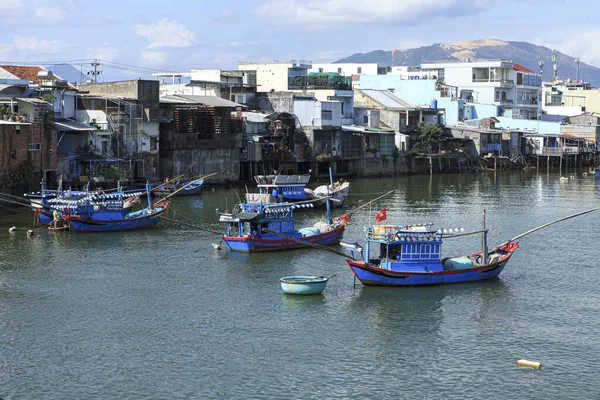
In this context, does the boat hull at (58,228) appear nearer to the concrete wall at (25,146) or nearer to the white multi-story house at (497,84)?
the concrete wall at (25,146)

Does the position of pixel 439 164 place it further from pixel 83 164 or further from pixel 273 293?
pixel 273 293

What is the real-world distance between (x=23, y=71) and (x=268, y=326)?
147ft

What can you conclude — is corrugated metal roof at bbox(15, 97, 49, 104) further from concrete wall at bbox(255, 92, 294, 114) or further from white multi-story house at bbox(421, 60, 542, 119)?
white multi-story house at bbox(421, 60, 542, 119)

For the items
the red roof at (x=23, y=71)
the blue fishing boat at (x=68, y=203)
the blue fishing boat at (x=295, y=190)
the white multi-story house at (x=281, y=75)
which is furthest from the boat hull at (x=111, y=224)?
the white multi-story house at (x=281, y=75)

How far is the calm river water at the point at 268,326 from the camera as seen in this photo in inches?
1062

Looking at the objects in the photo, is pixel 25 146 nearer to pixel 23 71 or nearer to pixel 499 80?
pixel 23 71

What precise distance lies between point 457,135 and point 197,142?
37.6 metres

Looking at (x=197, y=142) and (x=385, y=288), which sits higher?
(x=197, y=142)

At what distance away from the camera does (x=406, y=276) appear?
37.2 m

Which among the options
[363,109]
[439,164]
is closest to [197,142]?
[363,109]

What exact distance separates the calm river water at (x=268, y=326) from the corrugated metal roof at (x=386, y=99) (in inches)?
1876

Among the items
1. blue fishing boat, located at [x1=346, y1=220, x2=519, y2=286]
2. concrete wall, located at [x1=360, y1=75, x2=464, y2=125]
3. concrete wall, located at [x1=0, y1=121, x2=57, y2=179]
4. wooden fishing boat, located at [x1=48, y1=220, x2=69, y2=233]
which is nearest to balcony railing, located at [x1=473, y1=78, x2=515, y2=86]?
concrete wall, located at [x1=360, y1=75, x2=464, y2=125]

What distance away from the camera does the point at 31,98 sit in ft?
201

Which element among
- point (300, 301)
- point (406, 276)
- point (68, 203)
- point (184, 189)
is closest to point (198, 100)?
point (184, 189)
